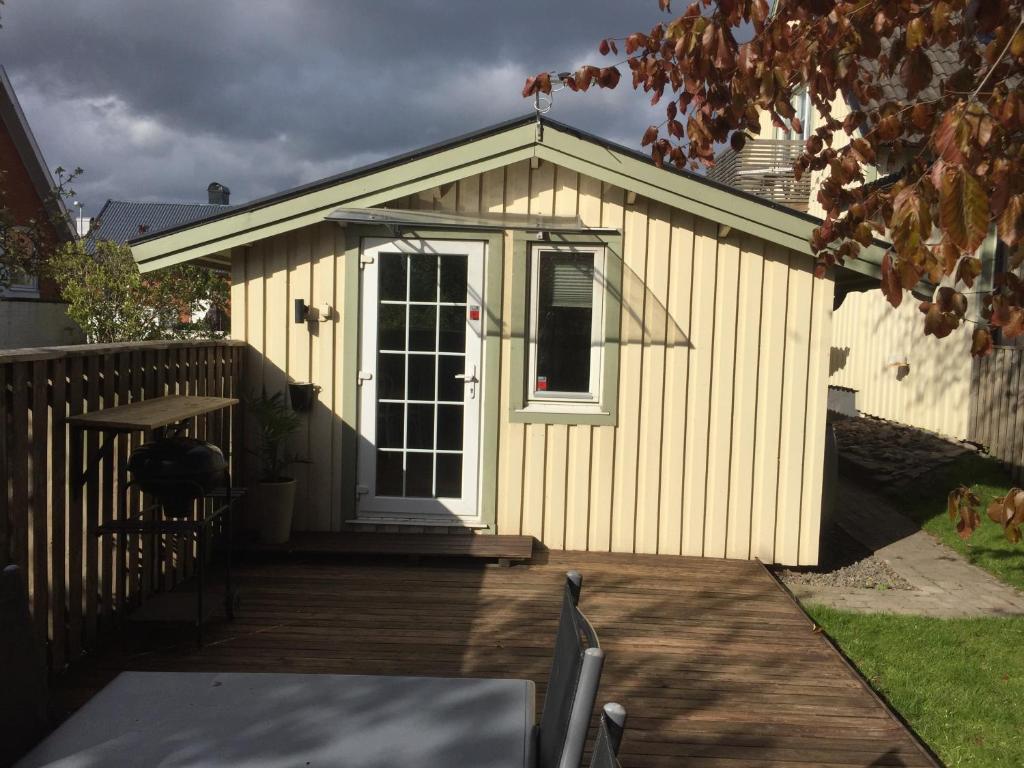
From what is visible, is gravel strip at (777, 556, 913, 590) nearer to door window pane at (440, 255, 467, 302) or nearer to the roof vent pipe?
door window pane at (440, 255, 467, 302)

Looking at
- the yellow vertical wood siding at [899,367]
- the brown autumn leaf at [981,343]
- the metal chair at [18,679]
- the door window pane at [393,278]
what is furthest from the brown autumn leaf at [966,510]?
the yellow vertical wood siding at [899,367]

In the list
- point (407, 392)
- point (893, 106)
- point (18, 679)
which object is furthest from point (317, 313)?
point (18, 679)

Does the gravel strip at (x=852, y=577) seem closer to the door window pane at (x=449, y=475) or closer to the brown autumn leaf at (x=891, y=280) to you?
the door window pane at (x=449, y=475)

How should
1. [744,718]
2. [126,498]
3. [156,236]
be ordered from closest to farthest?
[744,718] < [126,498] < [156,236]

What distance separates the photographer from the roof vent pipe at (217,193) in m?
40.1

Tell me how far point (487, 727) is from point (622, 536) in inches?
174

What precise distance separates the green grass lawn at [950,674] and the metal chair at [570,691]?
2.34 metres

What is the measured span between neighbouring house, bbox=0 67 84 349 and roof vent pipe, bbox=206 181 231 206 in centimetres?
2067

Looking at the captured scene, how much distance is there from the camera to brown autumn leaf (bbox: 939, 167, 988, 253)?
1.65 meters

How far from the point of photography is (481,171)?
5738 millimetres

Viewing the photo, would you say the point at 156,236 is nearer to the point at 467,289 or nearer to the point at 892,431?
the point at 467,289

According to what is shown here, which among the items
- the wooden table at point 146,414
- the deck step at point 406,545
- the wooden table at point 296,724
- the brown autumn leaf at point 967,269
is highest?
the brown autumn leaf at point 967,269

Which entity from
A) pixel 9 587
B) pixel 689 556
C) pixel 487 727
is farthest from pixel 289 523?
pixel 487 727

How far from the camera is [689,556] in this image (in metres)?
6.02
